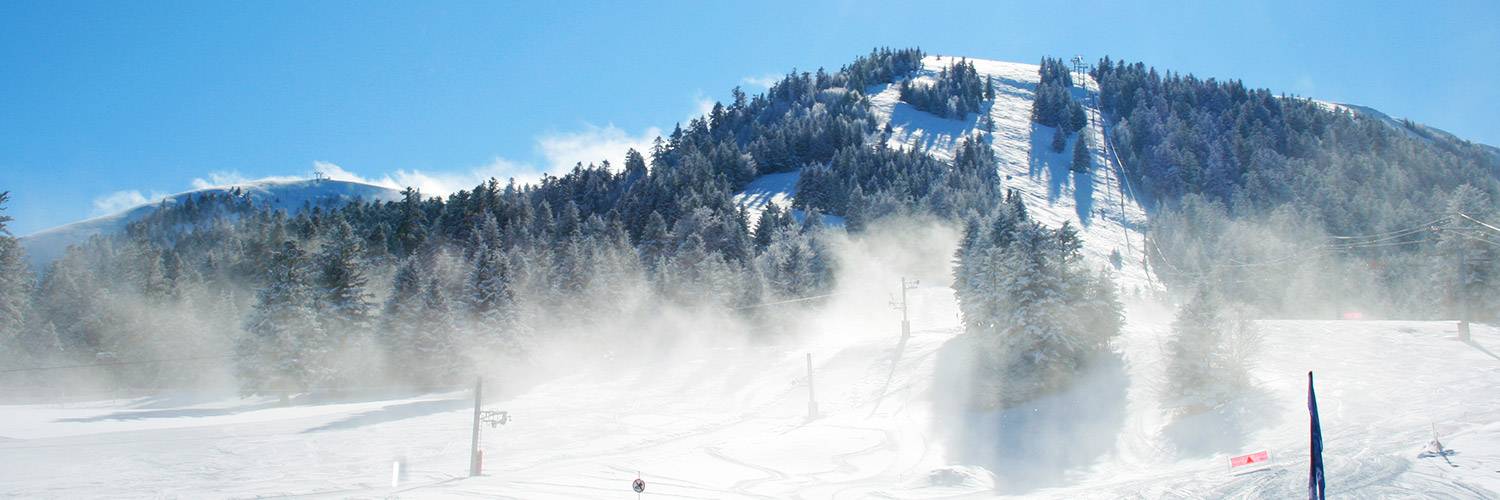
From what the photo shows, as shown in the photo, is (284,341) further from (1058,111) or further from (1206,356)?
(1058,111)

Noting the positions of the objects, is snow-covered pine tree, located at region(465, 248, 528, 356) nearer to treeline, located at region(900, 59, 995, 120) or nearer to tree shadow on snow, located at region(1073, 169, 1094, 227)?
tree shadow on snow, located at region(1073, 169, 1094, 227)

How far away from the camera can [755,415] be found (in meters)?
41.2

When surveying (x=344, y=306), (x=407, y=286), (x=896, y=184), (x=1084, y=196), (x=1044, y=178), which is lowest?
(x=344, y=306)

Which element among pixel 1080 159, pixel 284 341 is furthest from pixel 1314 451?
pixel 1080 159

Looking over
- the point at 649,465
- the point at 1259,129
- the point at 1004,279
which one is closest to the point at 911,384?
the point at 1004,279

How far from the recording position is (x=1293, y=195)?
4968 inches

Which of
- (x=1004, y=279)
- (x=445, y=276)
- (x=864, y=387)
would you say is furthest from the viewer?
(x=445, y=276)

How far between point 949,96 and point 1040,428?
161 m

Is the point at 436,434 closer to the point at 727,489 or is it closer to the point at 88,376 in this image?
the point at 727,489

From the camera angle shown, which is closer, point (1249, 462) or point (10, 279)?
point (1249, 462)

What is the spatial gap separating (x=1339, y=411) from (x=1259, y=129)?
150m

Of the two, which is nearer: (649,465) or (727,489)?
(727,489)

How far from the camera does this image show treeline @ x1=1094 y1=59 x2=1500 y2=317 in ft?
221

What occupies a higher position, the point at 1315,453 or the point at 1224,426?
the point at 1315,453
